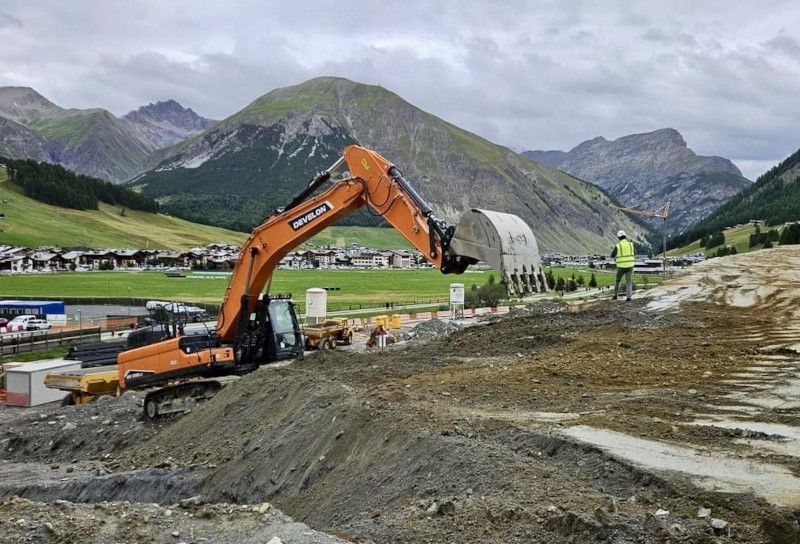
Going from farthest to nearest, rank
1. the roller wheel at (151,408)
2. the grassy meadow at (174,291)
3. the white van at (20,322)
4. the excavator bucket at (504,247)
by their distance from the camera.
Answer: the grassy meadow at (174,291) < the white van at (20,322) < the roller wheel at (151,408) < the excavator bucket at (504,247)

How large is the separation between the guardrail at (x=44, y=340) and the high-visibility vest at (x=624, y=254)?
99.1ft

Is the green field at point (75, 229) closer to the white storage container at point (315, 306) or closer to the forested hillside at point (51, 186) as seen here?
the forested hillside at point (51, 186)

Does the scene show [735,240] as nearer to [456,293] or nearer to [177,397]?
[456,293]

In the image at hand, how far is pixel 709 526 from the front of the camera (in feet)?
21.3

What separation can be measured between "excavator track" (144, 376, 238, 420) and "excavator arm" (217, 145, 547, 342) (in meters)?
1.83

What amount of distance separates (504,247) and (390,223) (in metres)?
3.95

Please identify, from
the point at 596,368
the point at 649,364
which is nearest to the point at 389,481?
the point at 596,368

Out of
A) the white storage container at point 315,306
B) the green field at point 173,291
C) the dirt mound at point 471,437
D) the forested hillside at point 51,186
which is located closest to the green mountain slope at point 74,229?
the forested hillside at point 51,186

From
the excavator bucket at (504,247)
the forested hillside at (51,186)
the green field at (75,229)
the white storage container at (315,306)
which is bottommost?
the white storage container at (315,306)

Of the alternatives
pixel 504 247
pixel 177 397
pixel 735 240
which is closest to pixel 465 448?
pixel 504 247

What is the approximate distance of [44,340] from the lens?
39.1 m

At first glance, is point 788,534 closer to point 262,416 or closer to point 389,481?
point 389,481

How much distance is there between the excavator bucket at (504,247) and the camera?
1332 cm

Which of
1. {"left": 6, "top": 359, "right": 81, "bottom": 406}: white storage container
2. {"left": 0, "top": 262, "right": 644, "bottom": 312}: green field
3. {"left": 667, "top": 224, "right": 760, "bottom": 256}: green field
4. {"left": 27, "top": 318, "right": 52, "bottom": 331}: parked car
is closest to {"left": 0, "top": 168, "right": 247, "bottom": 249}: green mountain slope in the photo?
{"left": 0, "top": 262, "right": 644, "bottom": 312}: green field
